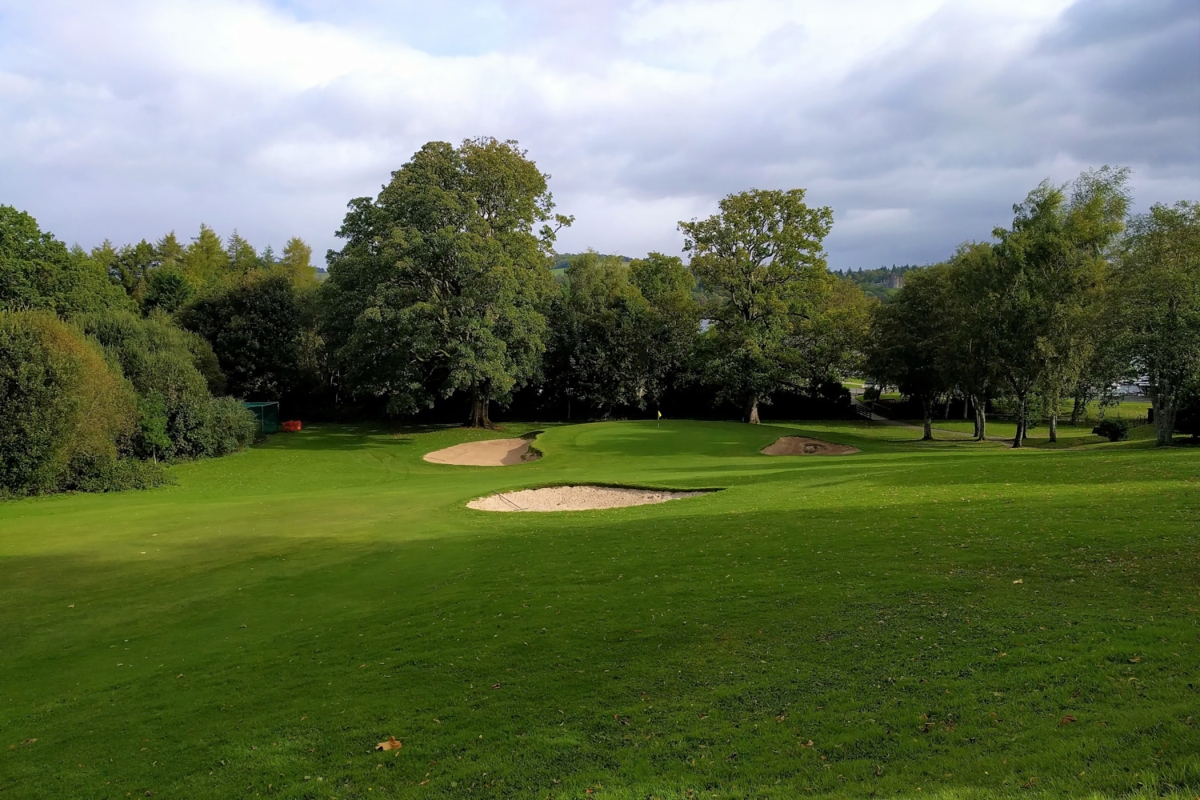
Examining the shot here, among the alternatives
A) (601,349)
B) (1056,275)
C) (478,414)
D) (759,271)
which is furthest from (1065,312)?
(478,414)

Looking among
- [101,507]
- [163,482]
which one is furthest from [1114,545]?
[163,482]

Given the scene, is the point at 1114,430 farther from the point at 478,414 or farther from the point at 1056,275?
the point at 478,414

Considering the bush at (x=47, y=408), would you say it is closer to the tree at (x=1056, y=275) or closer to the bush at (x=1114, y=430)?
the tree at (x=1056, y=275)

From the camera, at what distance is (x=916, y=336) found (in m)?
48.6

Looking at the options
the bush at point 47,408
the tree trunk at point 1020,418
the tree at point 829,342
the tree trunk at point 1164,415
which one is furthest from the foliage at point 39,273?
the tree trunk at point 1164,415

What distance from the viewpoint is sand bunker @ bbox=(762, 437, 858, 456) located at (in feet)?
144

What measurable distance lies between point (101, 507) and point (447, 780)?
25826mm

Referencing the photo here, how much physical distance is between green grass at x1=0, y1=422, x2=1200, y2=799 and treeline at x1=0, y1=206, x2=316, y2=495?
1291cm

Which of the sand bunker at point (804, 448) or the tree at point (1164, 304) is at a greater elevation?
the tree at point (1164, 304)

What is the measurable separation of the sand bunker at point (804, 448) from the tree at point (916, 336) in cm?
860

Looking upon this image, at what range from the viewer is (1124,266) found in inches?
1428

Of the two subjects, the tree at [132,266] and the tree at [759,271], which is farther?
the tree at [132,266]

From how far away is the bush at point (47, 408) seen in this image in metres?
29.2

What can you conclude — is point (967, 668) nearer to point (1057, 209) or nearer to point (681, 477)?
point (681, 477)
